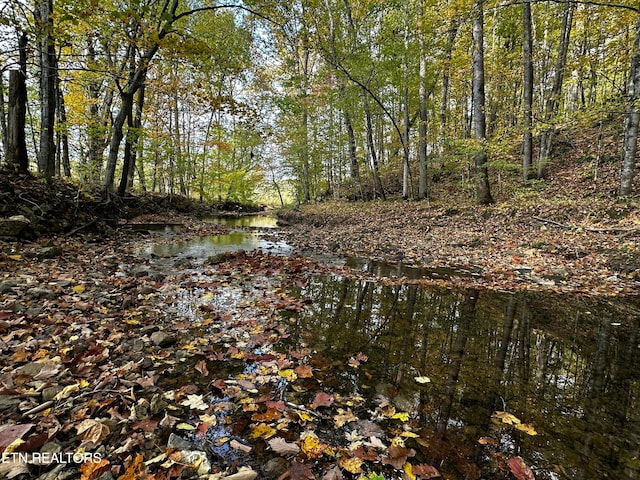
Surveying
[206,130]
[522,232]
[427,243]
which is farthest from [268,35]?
[206,130]

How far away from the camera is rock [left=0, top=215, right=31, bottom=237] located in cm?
625

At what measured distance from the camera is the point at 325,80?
17.7 meters

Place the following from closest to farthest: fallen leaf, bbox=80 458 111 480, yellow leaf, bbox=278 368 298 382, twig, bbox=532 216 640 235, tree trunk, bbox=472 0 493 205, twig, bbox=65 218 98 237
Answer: fallen leaf, bbox=80 458 111 480 < yellow leaf, bbox=278 368 298 382 < twig, bbox=532 216 640 235 < twig, bbox=65 218 98 237 < tree trunk, bbox=472 0 493 205

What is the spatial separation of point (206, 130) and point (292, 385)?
26.2 m

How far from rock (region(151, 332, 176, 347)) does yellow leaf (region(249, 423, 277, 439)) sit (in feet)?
5.17

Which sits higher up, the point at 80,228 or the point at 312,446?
the point at 80,228

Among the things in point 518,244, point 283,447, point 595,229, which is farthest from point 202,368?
point 595,229

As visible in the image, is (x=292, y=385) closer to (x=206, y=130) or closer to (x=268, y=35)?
(x=268, y=35)

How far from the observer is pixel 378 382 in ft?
8.53

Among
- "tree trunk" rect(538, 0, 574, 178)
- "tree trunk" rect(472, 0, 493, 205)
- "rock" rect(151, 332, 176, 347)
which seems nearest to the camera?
"rock" rect(151, 332, 176, 347)

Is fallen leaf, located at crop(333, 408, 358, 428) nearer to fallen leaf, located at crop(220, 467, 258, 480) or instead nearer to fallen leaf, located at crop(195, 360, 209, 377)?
fallen leaf, located at crop(220, 467, 258, 480)

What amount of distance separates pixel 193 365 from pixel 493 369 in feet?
9.02

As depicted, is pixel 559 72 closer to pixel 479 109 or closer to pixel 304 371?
pixel 479 109

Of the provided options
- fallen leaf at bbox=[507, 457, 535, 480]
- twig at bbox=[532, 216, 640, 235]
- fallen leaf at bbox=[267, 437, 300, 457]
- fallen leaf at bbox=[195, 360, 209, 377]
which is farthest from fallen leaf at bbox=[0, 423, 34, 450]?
twig at bbox=[532, 216, 640, 235]
